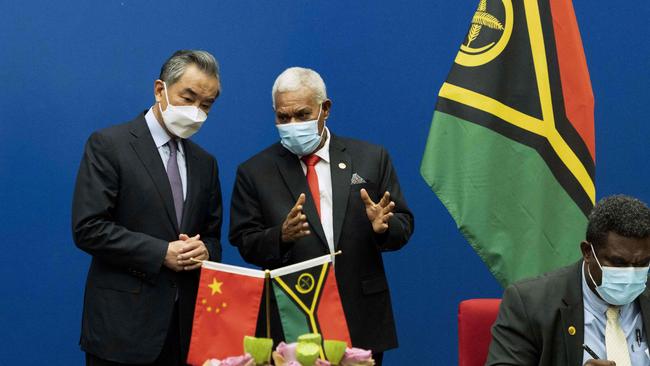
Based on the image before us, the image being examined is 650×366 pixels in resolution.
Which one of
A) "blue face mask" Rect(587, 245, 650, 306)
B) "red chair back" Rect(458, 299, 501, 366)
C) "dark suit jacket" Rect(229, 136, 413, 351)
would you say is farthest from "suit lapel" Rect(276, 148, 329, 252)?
"blue face mask" Rect(587, 245, 650, 306)

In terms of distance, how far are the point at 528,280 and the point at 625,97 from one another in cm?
185

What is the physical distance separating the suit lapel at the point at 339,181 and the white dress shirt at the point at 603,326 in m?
0.89

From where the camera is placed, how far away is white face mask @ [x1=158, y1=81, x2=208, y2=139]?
3232 mm

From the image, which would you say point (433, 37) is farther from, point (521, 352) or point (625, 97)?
point (521, 352)

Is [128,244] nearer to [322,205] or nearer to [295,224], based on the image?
[295,224]

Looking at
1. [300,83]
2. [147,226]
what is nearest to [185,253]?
[147,226]

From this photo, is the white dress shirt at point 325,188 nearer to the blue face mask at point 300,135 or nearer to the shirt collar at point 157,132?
the blue face mask at point 300,135

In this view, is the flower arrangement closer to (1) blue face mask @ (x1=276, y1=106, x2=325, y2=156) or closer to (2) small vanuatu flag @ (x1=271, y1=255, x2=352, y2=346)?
(2) small vanuatu flag @ (x1=271, y1=255, x2=352, y2=346)

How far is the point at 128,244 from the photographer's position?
309cm

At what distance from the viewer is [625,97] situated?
4293 millimetres

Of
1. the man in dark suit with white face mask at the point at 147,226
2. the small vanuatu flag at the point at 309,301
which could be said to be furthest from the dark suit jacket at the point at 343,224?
the small vanuatu flag at the point at 309,301

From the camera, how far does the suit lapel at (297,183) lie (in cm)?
331

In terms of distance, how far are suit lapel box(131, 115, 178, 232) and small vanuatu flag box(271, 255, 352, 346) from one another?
52 centimetres

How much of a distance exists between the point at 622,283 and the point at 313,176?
117 centimetres
